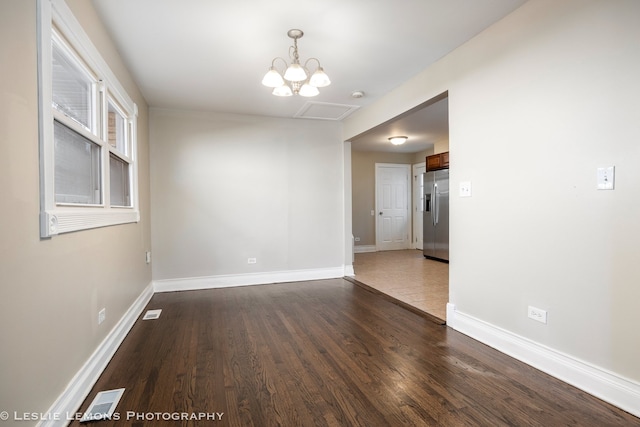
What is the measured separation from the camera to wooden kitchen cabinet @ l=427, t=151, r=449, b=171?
21.5ft

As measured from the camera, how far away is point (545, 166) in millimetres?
2197

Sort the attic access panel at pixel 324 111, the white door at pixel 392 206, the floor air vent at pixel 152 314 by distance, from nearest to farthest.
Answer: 1. the floor air vent at pixel 152 314
2. the attic access panel at pixel 324 111
3. the white door at pixel 392 206

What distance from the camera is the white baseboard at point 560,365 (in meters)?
1.77

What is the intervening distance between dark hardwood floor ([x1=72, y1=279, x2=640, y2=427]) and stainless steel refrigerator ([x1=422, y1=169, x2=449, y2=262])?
11.8 feet

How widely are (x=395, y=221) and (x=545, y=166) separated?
6.29m

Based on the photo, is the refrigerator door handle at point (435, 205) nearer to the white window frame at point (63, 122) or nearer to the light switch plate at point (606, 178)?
the light switch plate at point (606, 178)

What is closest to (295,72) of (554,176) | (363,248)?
(554,176)

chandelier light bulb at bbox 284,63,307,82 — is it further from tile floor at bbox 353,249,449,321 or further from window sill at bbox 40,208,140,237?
tile floor at bbox 353,249,449,321

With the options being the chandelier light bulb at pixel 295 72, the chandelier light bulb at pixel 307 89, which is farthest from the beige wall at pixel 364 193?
the chandelier light bulb at pixel 295 72

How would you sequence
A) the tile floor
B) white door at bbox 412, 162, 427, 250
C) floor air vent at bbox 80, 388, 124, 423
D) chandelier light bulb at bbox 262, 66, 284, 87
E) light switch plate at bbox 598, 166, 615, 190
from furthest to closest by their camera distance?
white door at bbox 412, 162, 427, 250 → the tile floor → chandelier light bulb at bbox 262, 66, 284, 87 → light switch plate at bbox 598, 166, 615, 190 → floor air vent at bbox 80, 388, 124, 423

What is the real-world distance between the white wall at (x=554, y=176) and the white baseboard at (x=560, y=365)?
0.04m

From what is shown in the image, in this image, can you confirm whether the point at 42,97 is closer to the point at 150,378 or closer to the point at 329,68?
the point at 150,378

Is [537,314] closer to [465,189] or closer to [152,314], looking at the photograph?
[465,189]

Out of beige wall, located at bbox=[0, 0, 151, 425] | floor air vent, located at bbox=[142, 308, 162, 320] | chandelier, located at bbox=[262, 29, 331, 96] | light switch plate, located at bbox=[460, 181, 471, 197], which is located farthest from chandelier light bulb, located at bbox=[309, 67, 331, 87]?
floor air vent, located at bbox=[142, 308, 162, 320]
